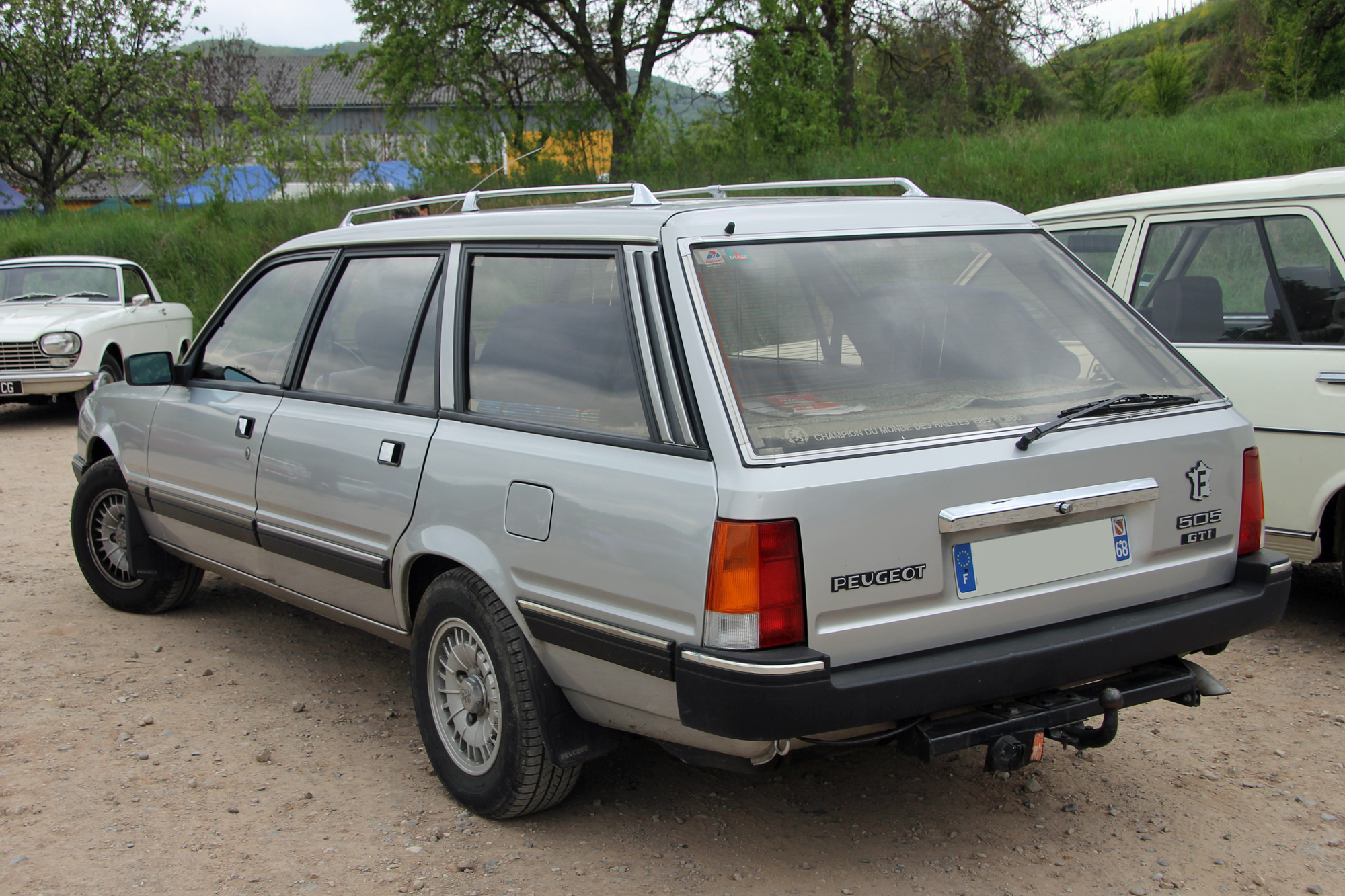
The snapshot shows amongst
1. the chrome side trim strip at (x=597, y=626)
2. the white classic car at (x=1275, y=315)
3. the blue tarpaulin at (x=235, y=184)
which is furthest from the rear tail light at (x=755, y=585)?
the blue tarpaulin at (x=235, y=184)

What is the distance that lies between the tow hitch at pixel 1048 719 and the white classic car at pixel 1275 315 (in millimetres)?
1707

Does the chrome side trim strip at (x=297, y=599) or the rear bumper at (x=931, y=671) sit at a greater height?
the rear bumper at (x=931, y=671)

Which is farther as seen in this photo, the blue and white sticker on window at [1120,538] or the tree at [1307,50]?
the tree at [1307,50]

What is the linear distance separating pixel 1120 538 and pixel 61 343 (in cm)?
1110

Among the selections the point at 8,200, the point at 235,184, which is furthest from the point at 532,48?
the point at 8,200

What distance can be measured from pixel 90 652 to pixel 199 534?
0.81 metres

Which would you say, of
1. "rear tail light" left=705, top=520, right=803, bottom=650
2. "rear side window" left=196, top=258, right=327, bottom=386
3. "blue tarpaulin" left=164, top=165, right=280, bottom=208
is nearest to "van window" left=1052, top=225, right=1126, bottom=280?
"rear tail light" left=705, top=520, right=803, bottom=650

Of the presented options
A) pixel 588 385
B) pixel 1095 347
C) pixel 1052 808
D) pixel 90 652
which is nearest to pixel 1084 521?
pixel 1095 347

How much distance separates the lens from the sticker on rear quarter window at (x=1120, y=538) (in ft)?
8.71

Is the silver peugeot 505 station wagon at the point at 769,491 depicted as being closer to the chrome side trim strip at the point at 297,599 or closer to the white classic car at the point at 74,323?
the chrome side trim strip at the point at 297,599

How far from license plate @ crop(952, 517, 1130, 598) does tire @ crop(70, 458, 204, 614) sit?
3711 mm

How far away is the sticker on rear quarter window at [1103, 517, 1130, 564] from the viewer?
2656 mm

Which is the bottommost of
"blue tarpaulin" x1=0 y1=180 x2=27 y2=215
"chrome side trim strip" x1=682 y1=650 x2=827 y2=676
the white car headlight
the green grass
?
"chrome side trim strip" x1=682 y1=650 x2=827 y2=676

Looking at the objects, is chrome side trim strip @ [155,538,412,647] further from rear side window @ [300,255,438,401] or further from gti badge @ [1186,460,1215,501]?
gti badge @ [1186,460,1215,501]
